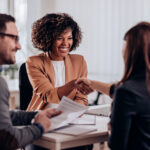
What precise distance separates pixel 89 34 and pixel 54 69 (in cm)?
242

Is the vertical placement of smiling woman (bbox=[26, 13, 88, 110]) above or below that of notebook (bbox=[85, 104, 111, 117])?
above

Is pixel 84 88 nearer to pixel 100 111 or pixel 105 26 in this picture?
pixel 100 111

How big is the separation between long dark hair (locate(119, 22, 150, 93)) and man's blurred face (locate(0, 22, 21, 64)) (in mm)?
636

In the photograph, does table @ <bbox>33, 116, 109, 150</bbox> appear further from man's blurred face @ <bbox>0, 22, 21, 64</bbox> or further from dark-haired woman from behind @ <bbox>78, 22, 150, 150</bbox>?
man's blurred face @ <bbox>0, 22, 21, 64</bbox>

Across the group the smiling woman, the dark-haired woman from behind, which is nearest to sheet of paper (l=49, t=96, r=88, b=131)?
the dark-haired woman from behind

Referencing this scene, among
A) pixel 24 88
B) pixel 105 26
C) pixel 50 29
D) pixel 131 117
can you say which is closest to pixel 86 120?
pixel 131 117

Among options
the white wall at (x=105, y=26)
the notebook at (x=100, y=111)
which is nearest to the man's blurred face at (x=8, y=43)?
the notebook at (x=100, y=111)

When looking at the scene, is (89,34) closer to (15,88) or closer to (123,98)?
(15,88)

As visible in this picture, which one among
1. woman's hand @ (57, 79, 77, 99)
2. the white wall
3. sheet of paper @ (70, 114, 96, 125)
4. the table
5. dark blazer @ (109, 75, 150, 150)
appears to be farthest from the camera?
the white wall

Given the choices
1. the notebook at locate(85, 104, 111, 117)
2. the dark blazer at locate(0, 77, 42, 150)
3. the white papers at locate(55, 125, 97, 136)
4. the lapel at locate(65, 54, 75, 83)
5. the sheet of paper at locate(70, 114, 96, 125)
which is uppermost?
the lapel at locate(65, 54, 75, 83)

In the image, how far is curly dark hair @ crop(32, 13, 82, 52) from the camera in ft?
8.30

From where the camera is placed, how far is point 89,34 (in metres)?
4.85

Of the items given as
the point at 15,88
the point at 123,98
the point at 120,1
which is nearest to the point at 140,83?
the point at 123,98

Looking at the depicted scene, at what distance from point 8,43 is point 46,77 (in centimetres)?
85
